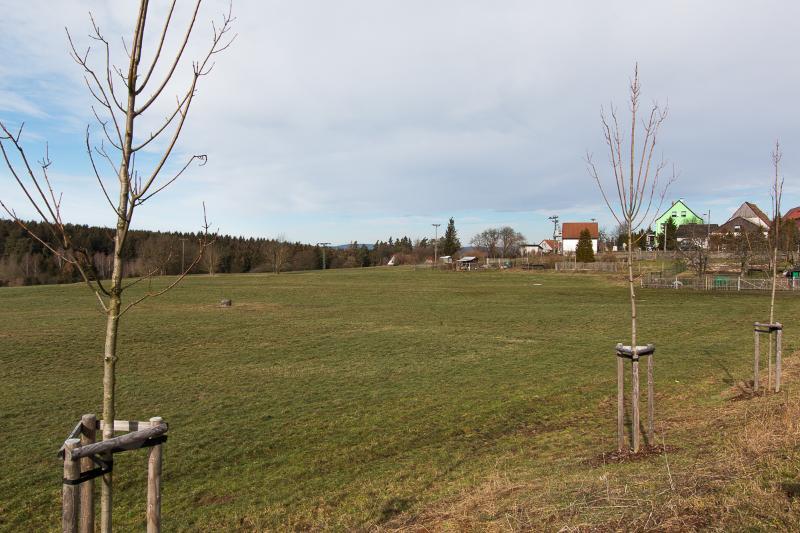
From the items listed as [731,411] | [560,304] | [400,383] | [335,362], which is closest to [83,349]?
[335,362]

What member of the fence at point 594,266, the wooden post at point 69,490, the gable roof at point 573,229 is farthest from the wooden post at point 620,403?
the gable roof at point 573,229

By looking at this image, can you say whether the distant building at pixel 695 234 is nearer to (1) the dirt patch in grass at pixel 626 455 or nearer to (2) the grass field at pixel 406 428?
(2) the grass field at pixel 406 428

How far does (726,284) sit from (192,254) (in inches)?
2802

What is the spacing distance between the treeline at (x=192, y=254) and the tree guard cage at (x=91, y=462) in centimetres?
2621

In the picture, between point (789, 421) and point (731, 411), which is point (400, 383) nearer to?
point (731, 411)

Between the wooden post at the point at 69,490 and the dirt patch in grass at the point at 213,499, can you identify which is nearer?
the wooden post at the point at 69,490

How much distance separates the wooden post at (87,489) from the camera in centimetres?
280

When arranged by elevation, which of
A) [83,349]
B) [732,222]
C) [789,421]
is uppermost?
[732,222]

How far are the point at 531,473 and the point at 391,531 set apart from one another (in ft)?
6.39

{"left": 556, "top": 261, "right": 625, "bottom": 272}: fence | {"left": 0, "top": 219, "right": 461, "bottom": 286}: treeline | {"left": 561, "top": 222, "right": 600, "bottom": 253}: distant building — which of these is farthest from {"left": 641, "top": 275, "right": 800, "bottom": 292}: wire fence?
{"left": 561, "top": 222, "right": 600, "bottom": 253}: distant building

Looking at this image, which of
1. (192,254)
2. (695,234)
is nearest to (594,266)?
(695,234)

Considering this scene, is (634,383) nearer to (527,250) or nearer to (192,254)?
(192,254)

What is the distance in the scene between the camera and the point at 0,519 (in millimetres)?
5246

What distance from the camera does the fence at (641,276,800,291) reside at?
35.2 meters
